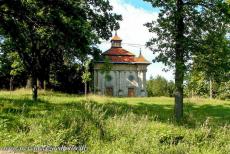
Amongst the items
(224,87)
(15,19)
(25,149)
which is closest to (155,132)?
(25,149)

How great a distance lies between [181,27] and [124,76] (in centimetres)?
4741

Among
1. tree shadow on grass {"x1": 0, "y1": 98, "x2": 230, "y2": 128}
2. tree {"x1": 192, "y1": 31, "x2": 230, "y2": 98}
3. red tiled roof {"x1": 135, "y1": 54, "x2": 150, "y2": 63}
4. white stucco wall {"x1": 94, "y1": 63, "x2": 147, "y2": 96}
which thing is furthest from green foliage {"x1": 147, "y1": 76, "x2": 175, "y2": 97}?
tree {"x1": 192, "y1": 31, "x2": 230, "y2": 98}

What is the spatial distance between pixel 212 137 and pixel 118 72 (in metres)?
55.1

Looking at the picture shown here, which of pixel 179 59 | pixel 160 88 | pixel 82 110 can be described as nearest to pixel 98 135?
pixel 82 110

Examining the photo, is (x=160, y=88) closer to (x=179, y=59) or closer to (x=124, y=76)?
(x=124, y=76)

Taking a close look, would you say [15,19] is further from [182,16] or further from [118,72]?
[118,72]

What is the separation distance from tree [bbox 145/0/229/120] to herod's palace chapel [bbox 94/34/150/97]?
4546 cm

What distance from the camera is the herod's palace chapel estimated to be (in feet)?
218

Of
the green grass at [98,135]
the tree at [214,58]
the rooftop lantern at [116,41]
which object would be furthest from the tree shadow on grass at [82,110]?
the rooftop lantern at [116,41]

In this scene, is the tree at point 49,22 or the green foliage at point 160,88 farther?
the green foliage at point 160,88

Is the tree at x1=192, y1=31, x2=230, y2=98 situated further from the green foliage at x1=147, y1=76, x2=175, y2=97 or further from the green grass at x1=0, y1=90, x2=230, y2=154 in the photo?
the green foliage at x1=147, y1=76, x2=175, y2=97

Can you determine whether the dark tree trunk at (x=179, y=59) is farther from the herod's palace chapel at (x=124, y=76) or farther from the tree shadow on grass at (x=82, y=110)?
the herod's palace chapel at (x=124, y=76)

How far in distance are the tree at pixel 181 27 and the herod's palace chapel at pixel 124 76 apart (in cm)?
4546

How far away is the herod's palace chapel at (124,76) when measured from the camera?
218 ft
